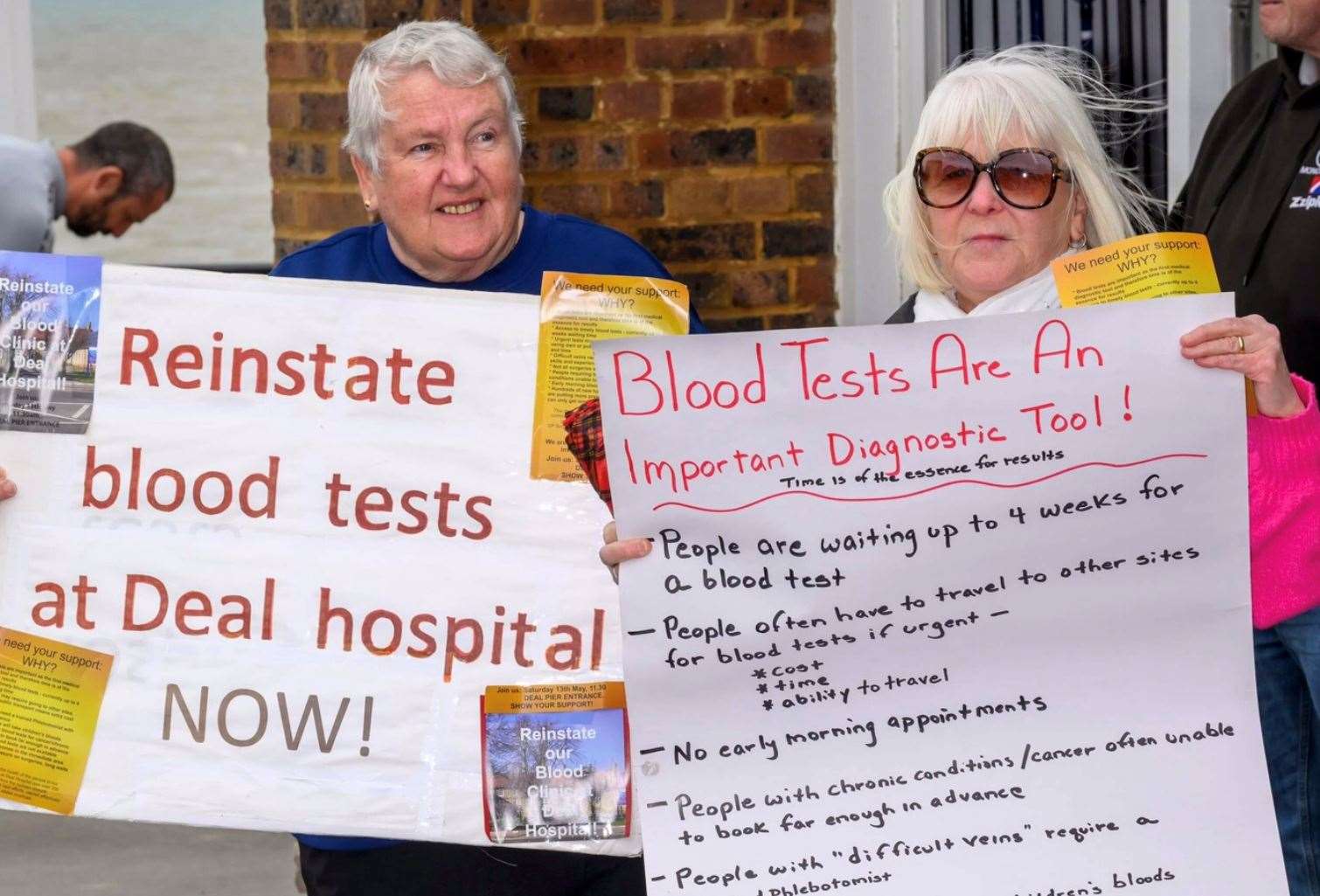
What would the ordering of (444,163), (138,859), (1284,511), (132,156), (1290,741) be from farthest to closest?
1. (132,156)
2. (138,859)
3. (1290,741)
4. (444,163)
5. (1284,511)

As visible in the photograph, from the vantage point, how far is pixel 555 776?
88.8 inches

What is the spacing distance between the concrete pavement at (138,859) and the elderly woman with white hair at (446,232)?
1.94 m

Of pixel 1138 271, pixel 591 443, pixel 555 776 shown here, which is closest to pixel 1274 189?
pixel 1138 271

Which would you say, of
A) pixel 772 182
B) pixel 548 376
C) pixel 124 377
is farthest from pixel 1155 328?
pixel 772 182

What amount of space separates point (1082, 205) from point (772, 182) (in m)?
2.06

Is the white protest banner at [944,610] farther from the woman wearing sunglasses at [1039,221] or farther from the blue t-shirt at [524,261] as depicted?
the blue t-shirt at [524,261]

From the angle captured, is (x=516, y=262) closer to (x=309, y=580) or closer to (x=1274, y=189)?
(x=309, y=580)

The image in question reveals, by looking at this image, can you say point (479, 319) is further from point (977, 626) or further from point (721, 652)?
point (977, 626)

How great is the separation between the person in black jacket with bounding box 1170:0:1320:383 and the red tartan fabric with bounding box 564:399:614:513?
3.96ft

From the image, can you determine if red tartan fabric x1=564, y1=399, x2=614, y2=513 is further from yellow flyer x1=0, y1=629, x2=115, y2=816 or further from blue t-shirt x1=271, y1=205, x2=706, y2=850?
yellow flyer x1=0, y1=629, x2=115, y2=816

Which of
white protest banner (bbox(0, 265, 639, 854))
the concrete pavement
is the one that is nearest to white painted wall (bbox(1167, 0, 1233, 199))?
white protest banner (bbox(0, 265, 639, 854))

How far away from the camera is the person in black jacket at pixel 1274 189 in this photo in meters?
2.69

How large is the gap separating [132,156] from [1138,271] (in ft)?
14.1

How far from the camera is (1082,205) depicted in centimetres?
212
